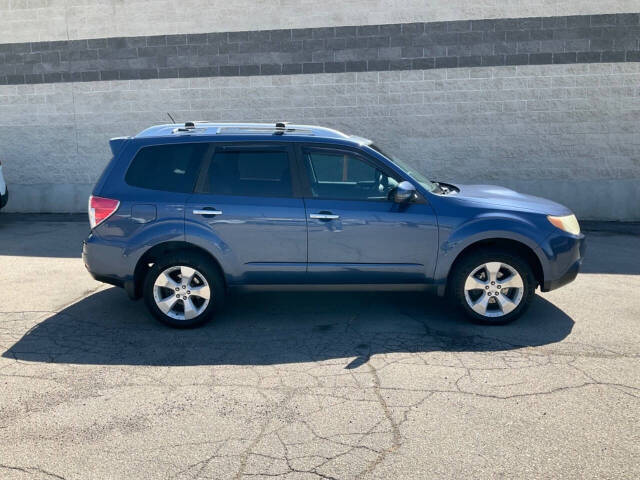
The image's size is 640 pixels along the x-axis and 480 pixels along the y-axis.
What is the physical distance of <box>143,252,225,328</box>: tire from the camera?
5648 millimetres

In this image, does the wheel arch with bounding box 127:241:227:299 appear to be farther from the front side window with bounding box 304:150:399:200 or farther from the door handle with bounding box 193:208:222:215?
the front side window with bounding box 304:150:399:200

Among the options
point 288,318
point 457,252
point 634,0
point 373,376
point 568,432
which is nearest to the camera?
point 568,432

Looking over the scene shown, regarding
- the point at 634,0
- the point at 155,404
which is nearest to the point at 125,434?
the point at 155,404

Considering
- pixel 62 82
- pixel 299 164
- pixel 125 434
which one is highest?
pixel 62 82

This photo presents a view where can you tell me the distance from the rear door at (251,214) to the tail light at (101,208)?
27.1 inches

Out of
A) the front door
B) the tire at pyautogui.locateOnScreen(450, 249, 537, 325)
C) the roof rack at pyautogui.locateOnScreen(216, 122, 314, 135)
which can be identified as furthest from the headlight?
the roof rack at pyautogui.locateOnScreen(216, 122, 314, 135)

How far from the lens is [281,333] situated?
5.62 m

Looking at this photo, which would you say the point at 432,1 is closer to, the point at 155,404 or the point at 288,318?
the point at 288,318

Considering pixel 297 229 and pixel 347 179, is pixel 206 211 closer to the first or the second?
pixel 297 229

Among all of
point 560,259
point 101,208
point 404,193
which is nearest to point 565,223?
point 560,259

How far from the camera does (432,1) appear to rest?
1106 cm

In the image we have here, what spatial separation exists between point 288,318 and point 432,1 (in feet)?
24.4

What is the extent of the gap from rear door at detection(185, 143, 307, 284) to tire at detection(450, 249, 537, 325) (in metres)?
1.46

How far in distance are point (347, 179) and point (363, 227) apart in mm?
472
